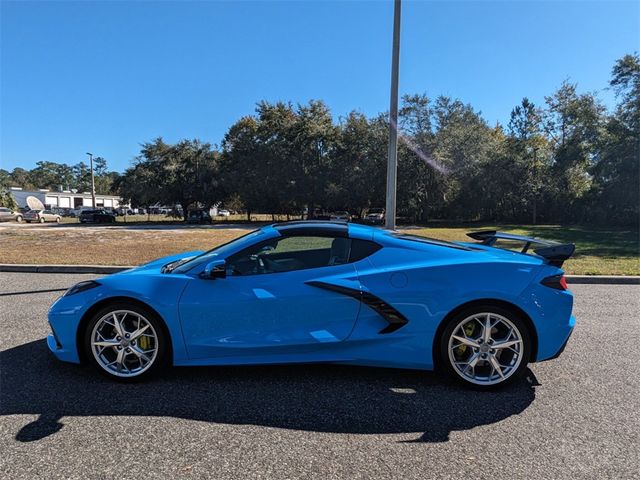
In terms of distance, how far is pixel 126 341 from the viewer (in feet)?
11.5

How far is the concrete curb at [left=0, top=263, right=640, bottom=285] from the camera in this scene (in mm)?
8703

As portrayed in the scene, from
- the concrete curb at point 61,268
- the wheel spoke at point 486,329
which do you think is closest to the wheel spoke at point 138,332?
the wheel spoke at point 486,329

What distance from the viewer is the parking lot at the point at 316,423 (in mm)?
2438

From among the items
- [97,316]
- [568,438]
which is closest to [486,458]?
[568,438]

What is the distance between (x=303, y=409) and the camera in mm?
3111

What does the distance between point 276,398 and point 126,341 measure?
4.32ft

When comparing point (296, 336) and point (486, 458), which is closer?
point (486, 458)

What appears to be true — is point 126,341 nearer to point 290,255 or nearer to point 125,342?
point 125,342

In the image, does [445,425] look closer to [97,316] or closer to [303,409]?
[303,409]

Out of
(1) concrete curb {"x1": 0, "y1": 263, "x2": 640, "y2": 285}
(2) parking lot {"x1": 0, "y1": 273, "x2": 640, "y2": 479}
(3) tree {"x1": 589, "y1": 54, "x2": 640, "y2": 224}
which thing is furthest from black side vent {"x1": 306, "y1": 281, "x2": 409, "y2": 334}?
(3) tree {"x1": 589, "y1": 54, "x2": 640, "y2": 224}

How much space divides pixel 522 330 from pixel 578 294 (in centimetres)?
497

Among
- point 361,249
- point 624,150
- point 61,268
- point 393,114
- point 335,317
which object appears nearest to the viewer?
point 335,317

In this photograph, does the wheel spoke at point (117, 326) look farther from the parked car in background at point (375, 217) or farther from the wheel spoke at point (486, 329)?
the parked car in background at point (375, 217)

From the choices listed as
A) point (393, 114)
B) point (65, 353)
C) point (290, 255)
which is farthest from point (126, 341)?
point (393, 114)
